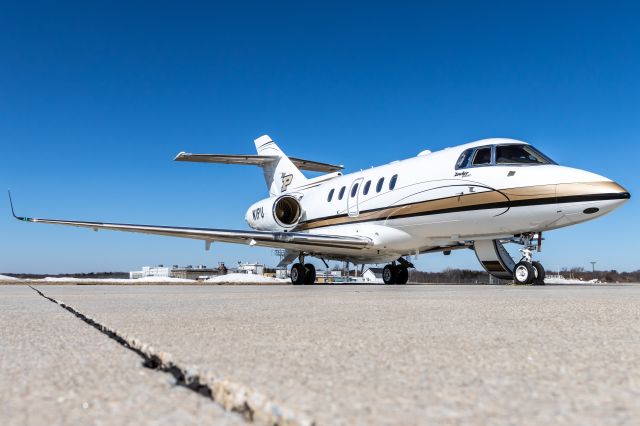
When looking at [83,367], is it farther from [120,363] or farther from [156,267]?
[156,267]

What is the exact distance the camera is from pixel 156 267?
233ft

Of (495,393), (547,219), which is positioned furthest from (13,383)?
(547,219)

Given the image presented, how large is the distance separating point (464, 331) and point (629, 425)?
1.64 m

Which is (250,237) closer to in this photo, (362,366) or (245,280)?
(245,280)

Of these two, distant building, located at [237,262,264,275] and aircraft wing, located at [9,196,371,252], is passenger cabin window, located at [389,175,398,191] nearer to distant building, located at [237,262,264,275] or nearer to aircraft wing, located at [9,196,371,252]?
aircraft wing, located at [9,196,371,252]

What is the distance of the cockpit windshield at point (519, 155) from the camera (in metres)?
10.4

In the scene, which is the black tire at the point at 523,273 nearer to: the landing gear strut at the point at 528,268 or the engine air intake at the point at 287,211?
the landing gear strut at the point at 528,268

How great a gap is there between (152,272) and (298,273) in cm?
5920

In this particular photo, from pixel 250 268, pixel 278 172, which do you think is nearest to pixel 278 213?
pixel 278 172

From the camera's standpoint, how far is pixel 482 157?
35.4 feet

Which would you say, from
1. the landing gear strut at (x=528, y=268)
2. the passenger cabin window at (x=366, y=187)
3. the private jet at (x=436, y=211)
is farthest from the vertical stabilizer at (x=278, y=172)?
the landing gear strut at (x=528, y=268)

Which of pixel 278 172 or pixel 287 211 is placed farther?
pixel 278 172

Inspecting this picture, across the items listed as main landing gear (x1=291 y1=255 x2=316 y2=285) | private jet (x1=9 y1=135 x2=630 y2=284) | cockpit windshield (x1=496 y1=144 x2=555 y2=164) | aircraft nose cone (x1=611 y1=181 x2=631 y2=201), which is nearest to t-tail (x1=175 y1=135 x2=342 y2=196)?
private jet (x1=9 y1=135 x2=630 y2=284)

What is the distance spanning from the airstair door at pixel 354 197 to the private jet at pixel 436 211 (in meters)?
0.03
